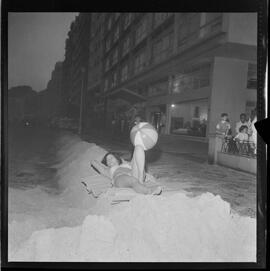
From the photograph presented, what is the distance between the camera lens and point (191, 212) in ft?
5.58

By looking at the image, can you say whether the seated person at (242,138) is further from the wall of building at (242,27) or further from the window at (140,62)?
the window at (140,62)

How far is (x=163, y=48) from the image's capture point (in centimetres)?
195

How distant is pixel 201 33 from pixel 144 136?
79 cm

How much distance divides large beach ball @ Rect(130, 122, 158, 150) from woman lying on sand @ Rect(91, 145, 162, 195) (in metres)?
0.03

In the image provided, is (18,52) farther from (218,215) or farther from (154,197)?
(218,215)

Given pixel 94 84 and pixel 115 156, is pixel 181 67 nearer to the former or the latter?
pixel 94 84

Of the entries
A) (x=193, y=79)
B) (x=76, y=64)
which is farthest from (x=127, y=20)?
(x=193, y=79)

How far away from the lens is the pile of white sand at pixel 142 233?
170cm

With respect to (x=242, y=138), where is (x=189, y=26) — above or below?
above

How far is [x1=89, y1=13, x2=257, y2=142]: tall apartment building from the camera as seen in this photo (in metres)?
1.81

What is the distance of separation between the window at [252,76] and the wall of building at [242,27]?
6.4 inches

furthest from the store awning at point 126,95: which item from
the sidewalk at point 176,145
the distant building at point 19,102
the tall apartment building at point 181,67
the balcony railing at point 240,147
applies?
the balcony railing at point 240,147
